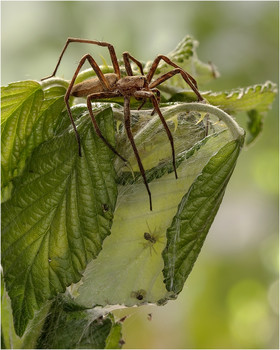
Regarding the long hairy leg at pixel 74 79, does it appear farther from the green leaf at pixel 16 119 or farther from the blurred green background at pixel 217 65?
the blurred green background at pixel 217 65

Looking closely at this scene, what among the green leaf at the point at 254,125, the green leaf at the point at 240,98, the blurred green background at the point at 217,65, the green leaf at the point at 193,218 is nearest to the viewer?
the green leaf at the point at 193,218

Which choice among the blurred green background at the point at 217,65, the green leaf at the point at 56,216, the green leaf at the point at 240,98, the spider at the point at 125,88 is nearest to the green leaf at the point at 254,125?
the green leaf at the point at 240,98

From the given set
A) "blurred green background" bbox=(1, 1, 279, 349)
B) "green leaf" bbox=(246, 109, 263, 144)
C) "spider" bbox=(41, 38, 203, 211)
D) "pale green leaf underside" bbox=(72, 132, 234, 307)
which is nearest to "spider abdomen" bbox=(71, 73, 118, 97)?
"spider" bbox=(41, 38, 203, 211)

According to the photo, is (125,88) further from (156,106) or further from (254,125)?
(254,125)

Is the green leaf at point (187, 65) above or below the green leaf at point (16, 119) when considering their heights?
below

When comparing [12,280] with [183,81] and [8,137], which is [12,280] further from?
[183,81]


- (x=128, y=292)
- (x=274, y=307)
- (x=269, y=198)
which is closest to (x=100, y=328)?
(x=128, y=292)

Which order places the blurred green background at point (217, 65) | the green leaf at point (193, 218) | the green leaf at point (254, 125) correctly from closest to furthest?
the green leaf at point (193, 218) < the green leaf at point (254, 125) < the blurred green background at point (217, 65)

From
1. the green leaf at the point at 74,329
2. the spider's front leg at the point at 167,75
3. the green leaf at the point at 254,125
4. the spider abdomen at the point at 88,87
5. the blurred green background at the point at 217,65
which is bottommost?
the blurred green background at the point at 217,65
